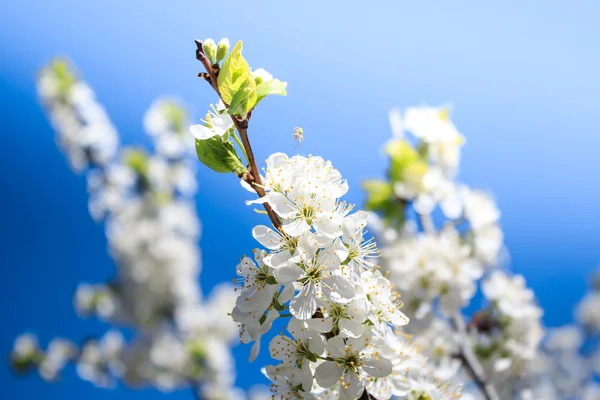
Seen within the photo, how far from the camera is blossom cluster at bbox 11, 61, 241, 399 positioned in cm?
487

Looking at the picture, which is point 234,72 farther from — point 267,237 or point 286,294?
point 286,294

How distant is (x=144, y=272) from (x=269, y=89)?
15.1ft

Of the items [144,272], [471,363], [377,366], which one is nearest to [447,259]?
[471,363]

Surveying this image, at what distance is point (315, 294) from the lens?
104 cm

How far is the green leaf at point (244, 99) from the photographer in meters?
1.06

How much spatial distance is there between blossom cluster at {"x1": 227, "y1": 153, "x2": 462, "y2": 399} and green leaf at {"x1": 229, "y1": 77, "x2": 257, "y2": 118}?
0.13m

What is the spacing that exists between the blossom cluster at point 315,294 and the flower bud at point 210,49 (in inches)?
10.0

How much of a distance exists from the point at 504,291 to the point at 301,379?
5.68 feet

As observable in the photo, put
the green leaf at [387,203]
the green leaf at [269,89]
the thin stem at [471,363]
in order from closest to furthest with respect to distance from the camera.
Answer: the green leaf at [269,89] < the thin stem at [471,363] < the green leaf at [387,203]

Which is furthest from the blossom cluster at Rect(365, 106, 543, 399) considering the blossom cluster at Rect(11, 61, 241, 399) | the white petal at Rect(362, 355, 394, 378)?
the blossom cluster at Rect(11, 61, 241, 399)

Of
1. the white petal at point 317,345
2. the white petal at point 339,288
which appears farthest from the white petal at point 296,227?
the white petal at point 317,345

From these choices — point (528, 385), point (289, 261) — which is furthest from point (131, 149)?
point (289, 261)

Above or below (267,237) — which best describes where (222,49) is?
above

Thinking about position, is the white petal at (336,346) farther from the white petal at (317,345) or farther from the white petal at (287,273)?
the white petal at (287,273)
